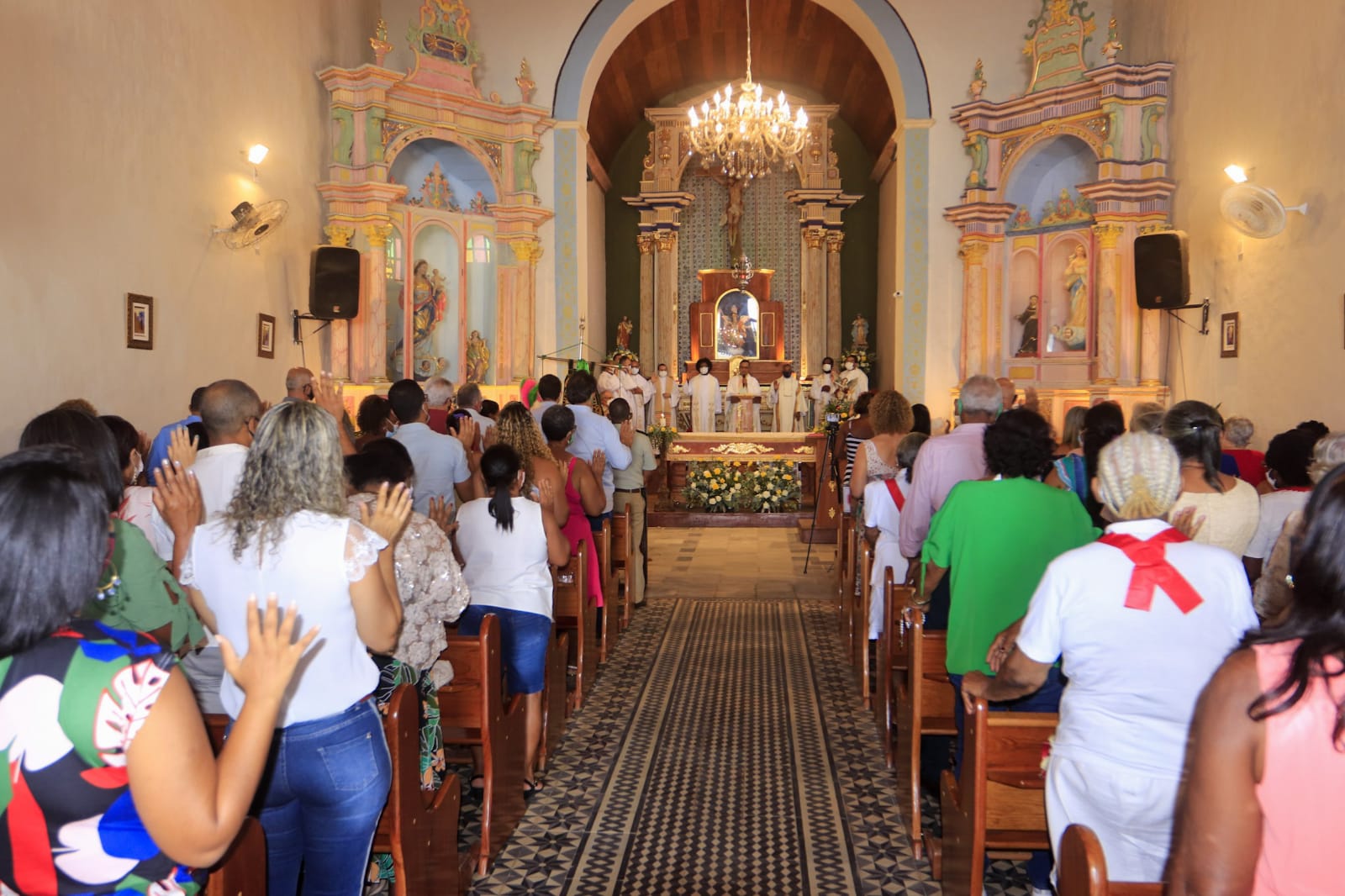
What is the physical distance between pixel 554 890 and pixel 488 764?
0.49 m

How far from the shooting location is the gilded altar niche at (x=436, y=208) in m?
11.6

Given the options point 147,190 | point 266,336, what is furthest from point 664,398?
point 147,190

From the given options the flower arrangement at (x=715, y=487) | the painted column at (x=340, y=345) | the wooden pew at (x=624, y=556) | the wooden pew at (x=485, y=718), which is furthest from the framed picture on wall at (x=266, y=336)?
the wooden pew at (x=485, y=718)

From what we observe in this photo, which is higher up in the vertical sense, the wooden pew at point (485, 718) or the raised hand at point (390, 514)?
the raised hand at point (390, 514)

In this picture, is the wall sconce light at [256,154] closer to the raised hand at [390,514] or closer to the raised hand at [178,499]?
the raised hand at [178,499]

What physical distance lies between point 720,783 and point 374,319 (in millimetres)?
8754

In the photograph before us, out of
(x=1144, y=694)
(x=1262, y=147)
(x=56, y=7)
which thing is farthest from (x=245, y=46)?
(x=1144, y=694)

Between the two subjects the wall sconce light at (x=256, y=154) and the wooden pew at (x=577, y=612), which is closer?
the wooden pew at (x=577, y=612)

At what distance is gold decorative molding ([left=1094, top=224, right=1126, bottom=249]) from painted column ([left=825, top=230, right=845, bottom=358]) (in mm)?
6950

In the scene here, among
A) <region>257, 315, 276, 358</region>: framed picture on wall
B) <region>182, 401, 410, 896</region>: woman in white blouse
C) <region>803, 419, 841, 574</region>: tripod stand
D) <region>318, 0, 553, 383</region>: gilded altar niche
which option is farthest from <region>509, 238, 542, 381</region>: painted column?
<region>182, 401, 410, 896</region>: woman in white blouse

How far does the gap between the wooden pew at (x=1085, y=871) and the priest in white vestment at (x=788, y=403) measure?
14.4m

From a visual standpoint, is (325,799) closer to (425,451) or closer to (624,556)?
(425,451)

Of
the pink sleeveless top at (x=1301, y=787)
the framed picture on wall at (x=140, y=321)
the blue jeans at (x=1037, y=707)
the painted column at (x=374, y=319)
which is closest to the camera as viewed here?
the pink sleeveless top at (x=1301, y=787)

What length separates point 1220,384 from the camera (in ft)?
32.6
